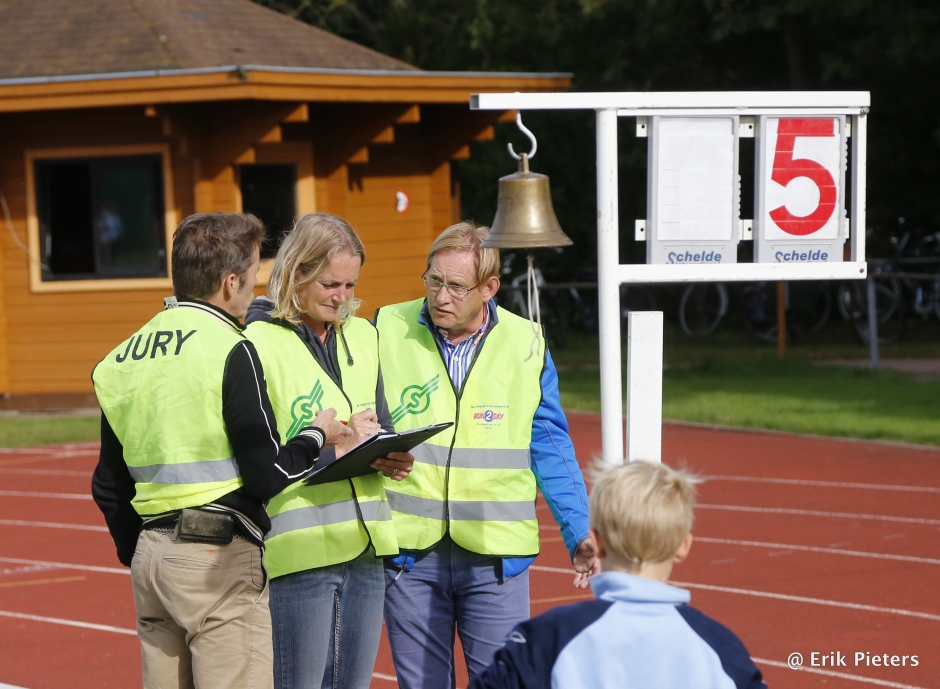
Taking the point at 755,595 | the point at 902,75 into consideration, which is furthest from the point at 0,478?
the point at 902,75

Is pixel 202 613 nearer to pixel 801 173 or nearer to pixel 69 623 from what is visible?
pixel 801 173

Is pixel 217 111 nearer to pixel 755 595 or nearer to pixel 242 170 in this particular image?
pixel 242 170

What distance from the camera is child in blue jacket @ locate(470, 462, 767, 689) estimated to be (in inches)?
93.1

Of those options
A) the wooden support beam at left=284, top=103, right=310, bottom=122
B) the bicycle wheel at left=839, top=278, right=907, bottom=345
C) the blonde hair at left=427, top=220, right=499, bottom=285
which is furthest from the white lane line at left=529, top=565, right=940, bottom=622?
the bicycle wheel at left=839, top=278, right=907, bottom=345

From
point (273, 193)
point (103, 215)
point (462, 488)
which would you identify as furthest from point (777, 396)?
point (462, 488)

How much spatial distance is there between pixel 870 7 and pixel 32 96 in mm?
14024

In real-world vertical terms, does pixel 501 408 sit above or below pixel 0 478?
above

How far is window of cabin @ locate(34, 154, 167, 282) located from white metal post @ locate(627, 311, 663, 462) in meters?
11.8

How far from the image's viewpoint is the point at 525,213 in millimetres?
3947

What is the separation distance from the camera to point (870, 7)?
21.0 meters

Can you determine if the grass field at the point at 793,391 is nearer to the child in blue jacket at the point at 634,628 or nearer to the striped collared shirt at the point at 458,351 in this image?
the striped collared shirt at the point at 458,351

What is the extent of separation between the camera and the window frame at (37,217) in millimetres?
14680

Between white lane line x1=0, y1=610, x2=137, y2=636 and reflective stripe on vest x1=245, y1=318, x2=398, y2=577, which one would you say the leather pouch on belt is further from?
white lane line x1=0, y1=610, x2=137, y2=636

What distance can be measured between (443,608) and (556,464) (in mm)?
569
